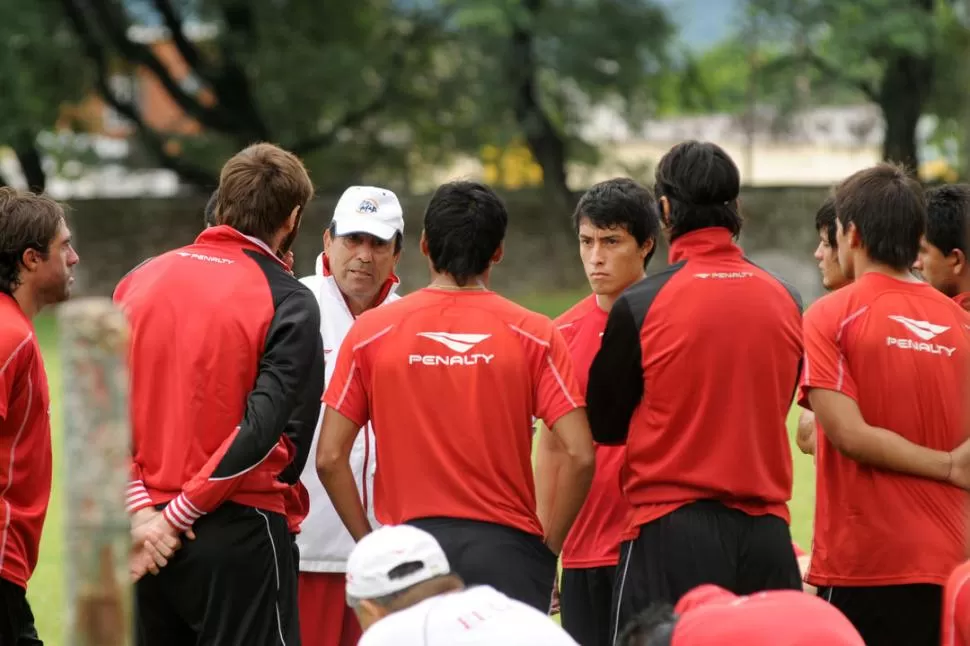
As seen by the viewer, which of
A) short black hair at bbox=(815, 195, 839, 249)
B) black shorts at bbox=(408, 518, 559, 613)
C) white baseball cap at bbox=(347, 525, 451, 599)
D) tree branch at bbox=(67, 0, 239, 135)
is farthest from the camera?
tree branch at bbox=(67, 0, 239, 135)

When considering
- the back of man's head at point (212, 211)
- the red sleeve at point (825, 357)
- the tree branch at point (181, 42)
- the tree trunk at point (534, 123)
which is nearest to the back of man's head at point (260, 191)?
the back of man's head at point (212, 211)

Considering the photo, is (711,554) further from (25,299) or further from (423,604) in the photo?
(25,299)

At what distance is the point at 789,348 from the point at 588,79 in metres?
26.3

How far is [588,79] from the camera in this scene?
30516 millimetres

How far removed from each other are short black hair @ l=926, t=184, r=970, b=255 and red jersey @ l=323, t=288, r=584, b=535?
5.56 ft

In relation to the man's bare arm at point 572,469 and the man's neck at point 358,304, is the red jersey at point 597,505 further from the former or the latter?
the man's neck at point 358,304

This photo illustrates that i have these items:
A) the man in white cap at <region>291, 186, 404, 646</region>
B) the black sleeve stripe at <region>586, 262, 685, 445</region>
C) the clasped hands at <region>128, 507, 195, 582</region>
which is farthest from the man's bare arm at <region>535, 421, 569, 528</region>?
the clasped hands at <region>128, 507, 195, 582</region>

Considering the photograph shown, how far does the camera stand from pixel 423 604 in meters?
3.49

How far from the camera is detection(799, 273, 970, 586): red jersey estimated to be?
4852mm

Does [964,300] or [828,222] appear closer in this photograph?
[964,300]

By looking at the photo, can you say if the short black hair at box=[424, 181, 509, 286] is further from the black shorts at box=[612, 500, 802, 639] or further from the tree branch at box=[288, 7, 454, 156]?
the tree branch at box=[288, 7, 454, 156]

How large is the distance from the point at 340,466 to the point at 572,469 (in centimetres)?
77

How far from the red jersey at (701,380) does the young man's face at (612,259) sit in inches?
30.0

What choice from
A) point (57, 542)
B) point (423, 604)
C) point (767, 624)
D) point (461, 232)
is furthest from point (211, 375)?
point (57, 542)
